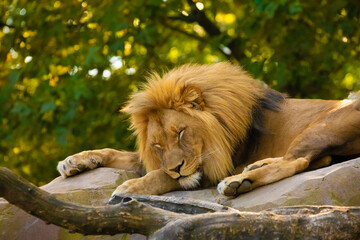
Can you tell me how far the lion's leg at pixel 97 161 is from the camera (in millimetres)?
4953

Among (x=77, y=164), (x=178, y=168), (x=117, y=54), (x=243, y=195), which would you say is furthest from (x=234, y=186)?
(x=117, y=54)

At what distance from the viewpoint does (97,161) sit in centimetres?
512

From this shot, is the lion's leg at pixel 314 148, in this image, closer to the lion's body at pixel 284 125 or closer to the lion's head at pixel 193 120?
the lion's body at pixel 284 125

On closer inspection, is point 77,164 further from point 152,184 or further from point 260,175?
point 260,175

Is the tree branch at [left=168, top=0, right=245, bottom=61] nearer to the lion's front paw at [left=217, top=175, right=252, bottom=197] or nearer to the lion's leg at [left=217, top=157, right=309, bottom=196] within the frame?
the lion's leg at [left=217, top=157, right=309, bottom=196]

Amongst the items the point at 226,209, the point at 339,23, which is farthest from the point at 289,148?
the point at 339,23

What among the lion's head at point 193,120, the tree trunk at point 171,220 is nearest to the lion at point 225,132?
the lion's head at point 193,120

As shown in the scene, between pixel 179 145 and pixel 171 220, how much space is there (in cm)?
165

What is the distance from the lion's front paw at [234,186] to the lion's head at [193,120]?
44 cm

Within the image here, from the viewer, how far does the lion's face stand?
4.41m

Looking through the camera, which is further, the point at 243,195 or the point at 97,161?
the point at 97,161

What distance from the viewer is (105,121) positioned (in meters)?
8.33

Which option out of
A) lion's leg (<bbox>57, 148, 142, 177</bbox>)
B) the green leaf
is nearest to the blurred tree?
the green leaf

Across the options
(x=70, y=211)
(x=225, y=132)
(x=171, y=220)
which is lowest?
(x=225, y=132)
